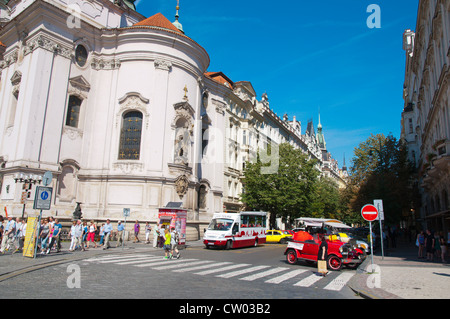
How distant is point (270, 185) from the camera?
3916 centimetres

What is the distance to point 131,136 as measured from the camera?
29625mm

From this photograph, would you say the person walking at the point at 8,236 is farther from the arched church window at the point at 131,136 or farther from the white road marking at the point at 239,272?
the arched church window at the point at 131,136

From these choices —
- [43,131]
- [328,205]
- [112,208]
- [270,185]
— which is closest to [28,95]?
[43,131]

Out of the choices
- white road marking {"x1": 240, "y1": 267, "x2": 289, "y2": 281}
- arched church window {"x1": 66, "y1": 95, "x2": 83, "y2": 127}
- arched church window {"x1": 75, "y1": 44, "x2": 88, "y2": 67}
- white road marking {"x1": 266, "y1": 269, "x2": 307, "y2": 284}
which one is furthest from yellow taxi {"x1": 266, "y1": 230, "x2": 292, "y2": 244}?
arched church window {"x1": 75, "y1": 44, "x2": 88, "y2": 67}

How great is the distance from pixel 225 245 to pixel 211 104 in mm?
21181

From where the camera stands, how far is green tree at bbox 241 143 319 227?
1499 inches

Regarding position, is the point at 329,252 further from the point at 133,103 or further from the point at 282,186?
the point at 282,186

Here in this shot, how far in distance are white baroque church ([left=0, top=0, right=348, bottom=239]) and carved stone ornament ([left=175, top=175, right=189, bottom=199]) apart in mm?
91

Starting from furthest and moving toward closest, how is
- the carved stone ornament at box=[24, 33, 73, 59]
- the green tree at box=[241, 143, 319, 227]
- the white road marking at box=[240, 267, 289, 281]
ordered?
the green tree at box=[241, 143, 319, 227] < the carved stone ornament at box=[24, 33, 73, 59] < the white road marking at box=[240, 267, 289, 281]

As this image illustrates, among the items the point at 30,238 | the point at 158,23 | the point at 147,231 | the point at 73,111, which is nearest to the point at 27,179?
the point at 73,111

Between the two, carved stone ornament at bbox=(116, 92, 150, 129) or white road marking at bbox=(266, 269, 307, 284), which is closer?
white road marking at bbox=(266, 269, 307, 284)

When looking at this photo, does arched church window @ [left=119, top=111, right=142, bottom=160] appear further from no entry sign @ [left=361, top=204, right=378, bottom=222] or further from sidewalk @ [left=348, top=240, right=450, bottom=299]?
sidewalk @ [left=348, top=240, right=450, bottom=299]

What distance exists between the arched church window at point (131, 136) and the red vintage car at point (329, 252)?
1777 cm
